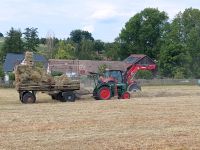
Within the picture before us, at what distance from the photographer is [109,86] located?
106 ft

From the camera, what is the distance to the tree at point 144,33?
10862 centimetres

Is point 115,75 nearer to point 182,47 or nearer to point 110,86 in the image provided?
point 110,86

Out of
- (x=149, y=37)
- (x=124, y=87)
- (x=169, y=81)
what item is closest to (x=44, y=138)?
(x=124, y=87)

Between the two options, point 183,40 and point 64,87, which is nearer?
point 64,87

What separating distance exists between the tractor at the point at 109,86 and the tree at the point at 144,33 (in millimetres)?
74457

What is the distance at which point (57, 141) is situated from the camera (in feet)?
44.2

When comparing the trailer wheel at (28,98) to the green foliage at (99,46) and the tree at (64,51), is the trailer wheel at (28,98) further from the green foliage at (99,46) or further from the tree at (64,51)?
the green foliage at (99,46)

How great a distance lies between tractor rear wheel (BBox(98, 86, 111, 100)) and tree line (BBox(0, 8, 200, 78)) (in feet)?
181

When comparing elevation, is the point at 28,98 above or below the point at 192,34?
below

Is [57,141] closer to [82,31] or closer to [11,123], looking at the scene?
[11,123]

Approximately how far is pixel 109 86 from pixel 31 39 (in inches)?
3140

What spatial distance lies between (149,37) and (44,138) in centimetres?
9593

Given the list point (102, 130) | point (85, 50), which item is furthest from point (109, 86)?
point (85, 50)

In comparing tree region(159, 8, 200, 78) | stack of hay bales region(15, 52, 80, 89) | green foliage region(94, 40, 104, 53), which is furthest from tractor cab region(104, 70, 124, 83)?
green foliage region(94, 40, 104, 53)
